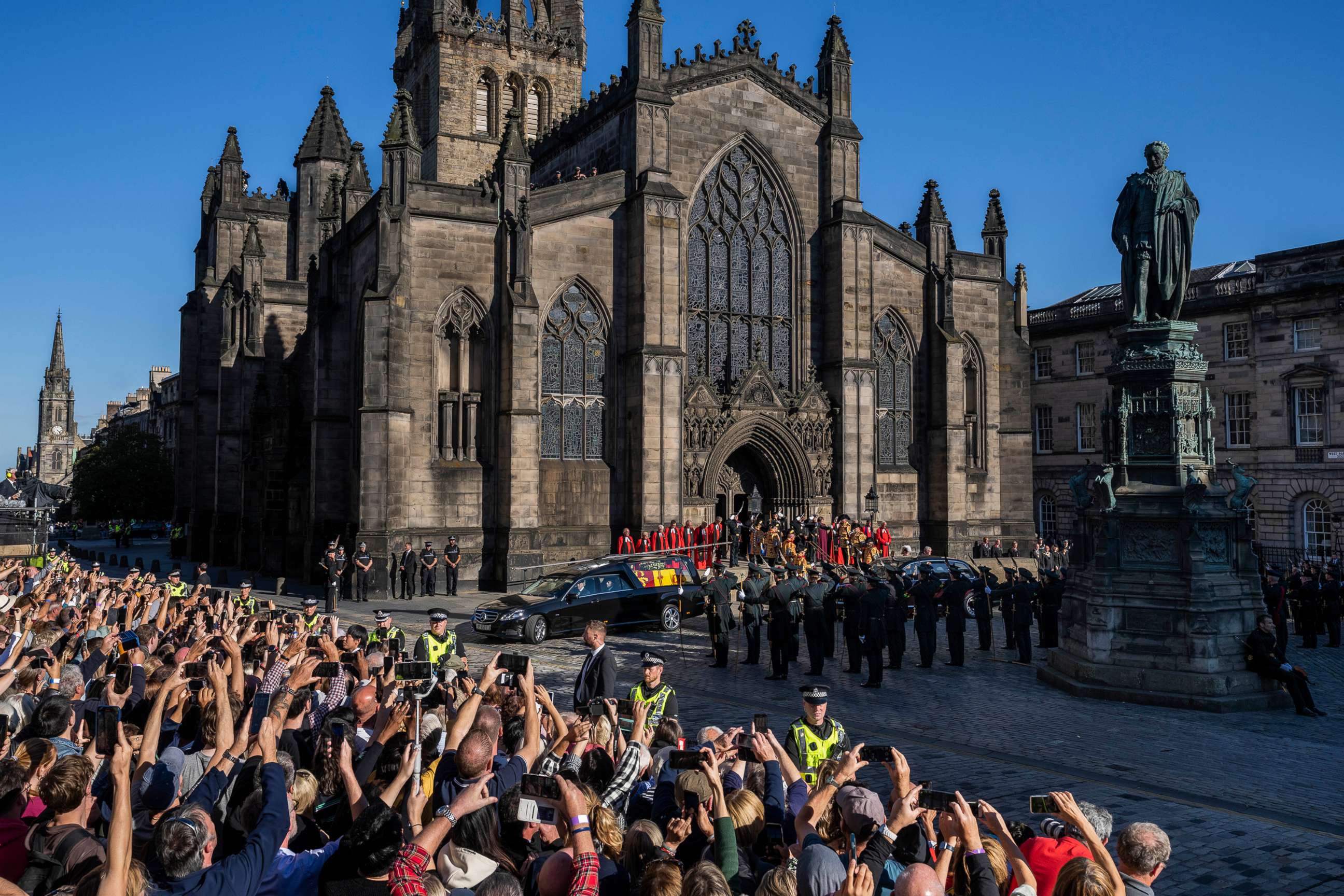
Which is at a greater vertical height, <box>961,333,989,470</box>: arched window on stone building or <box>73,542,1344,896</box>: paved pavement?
<box>961,333,989,470</box>: arched window on stone building

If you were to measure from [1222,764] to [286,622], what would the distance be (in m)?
10.3

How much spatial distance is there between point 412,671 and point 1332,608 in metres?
20.7

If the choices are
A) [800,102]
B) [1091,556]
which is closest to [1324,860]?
[1091,556]

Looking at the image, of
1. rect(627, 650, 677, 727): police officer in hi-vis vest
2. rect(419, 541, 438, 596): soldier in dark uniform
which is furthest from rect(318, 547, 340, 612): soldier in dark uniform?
rect(627, 650, 677, 727): police officer in hi-vis vest

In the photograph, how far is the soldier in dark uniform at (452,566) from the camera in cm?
2716

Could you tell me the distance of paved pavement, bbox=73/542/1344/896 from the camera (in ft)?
25.7

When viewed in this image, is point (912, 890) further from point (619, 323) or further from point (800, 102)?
point (800, 102)

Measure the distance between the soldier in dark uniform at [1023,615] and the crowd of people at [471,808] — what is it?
38.2 feet

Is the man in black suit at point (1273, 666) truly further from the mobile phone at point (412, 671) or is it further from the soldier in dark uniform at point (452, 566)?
the soldier in dark uniform at point (452, 566)

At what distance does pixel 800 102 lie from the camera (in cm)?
3312

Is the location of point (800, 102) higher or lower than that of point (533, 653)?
higher

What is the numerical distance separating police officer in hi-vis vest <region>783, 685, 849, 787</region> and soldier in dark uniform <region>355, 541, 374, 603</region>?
2150 centimetres

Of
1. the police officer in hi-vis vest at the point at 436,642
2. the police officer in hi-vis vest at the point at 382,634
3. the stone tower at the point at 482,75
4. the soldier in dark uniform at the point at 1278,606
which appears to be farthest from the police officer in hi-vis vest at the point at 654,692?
the stone tower at the point at 482,75

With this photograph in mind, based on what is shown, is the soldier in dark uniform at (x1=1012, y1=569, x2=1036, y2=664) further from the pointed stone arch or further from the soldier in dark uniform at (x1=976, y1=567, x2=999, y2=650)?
the pointed stone arch
